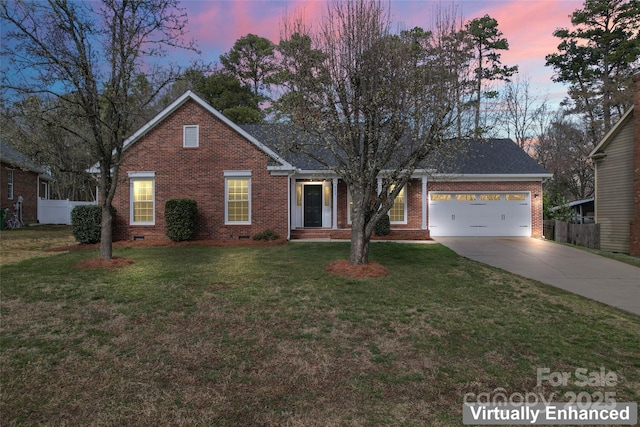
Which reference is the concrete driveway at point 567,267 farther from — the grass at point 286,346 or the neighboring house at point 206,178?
the neighboring house at point 206,178

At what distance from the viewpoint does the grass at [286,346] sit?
3.19 metres

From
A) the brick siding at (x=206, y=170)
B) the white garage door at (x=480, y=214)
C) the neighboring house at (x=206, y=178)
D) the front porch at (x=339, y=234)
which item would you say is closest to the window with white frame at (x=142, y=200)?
the neighboring house at (x=206, y=178)

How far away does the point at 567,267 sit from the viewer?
395 inches

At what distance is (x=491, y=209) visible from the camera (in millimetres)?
Answer: 17469

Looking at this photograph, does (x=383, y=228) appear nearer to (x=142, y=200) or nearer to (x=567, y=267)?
(x=567, y=267)

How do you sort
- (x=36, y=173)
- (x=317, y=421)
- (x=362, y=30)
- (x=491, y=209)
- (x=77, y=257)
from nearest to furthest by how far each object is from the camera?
(x=317, y=421), (x=362, y=30), (x=77, y=257), (x=491, y=209), (x=36, y=173)

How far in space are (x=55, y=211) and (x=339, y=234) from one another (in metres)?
24.4

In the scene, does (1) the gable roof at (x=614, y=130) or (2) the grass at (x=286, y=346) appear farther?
(1) the gable roof at (x=614, y=130)

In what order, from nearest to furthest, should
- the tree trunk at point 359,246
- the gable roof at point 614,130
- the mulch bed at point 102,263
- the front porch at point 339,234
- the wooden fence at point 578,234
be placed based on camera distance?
the tree trunk at point 359,246, the mulch bed at point 102,263, the gable roof at point 614,130, the front porch at point 339,234, the wooden fence at point 578,234

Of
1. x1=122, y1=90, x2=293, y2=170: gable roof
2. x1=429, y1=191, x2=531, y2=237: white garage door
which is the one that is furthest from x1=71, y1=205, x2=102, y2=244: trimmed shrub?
x1=429, y1=191, x2=531, y2=237: white garage door

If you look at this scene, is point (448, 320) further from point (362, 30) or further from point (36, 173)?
point (36, 173)

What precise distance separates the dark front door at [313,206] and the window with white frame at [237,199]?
313 centimetres

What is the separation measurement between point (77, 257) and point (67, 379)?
8603 millimetres

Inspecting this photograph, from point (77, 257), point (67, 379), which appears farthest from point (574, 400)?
point (77, 257)
